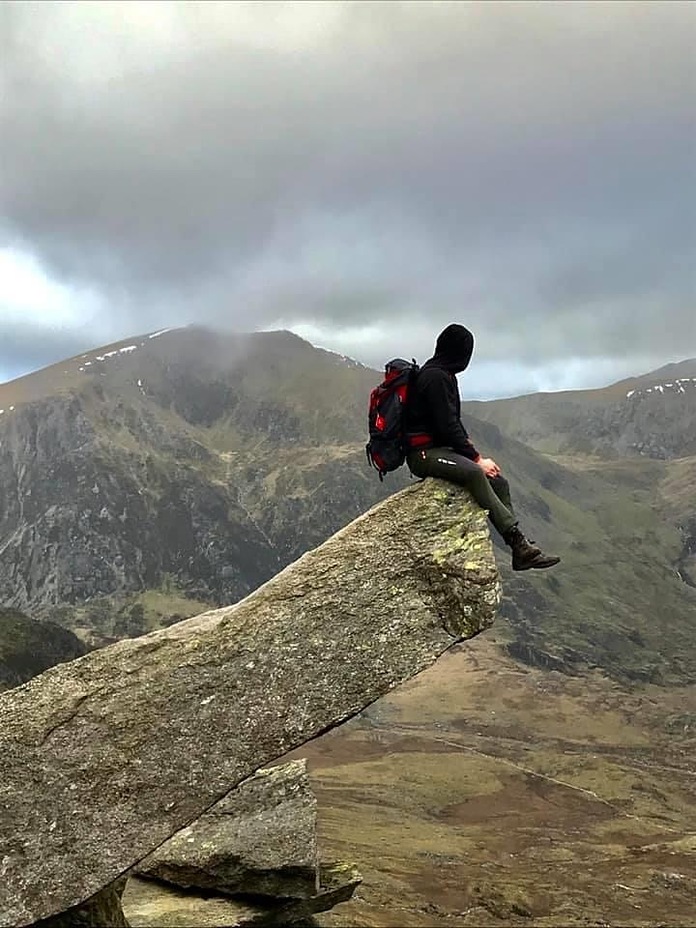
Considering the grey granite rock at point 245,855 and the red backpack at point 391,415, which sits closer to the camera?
the red backpack at point 391,415

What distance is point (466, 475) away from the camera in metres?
14.2

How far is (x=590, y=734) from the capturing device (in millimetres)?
120625

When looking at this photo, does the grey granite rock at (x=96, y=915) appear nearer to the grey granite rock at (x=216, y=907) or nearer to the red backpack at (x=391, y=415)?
the grey granite rock at (x=216, y=907)

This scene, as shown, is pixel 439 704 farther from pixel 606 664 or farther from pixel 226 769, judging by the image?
pixel 226 769

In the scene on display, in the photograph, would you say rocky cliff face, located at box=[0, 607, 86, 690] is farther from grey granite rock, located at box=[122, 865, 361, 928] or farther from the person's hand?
the person's hand

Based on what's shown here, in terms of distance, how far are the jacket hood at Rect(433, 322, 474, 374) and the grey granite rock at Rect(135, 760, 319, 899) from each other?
12.6 metres

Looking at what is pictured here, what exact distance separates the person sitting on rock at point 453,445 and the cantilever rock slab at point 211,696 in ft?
1.27

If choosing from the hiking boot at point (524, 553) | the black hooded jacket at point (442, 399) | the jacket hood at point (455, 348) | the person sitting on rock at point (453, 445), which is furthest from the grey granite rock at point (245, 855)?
the jacket hood at point (455, 348)

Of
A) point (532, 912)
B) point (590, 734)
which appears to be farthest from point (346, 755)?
point (532, 912)

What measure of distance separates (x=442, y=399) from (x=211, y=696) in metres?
6.91

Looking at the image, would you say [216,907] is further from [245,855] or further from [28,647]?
[28,647]

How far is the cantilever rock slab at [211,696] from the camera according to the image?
13.4 metres

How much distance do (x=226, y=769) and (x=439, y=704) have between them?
135731mm

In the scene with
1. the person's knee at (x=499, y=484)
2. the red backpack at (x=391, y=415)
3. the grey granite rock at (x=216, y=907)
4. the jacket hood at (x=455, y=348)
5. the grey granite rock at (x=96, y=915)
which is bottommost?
the grey granite rock at (x=216, y=907)
